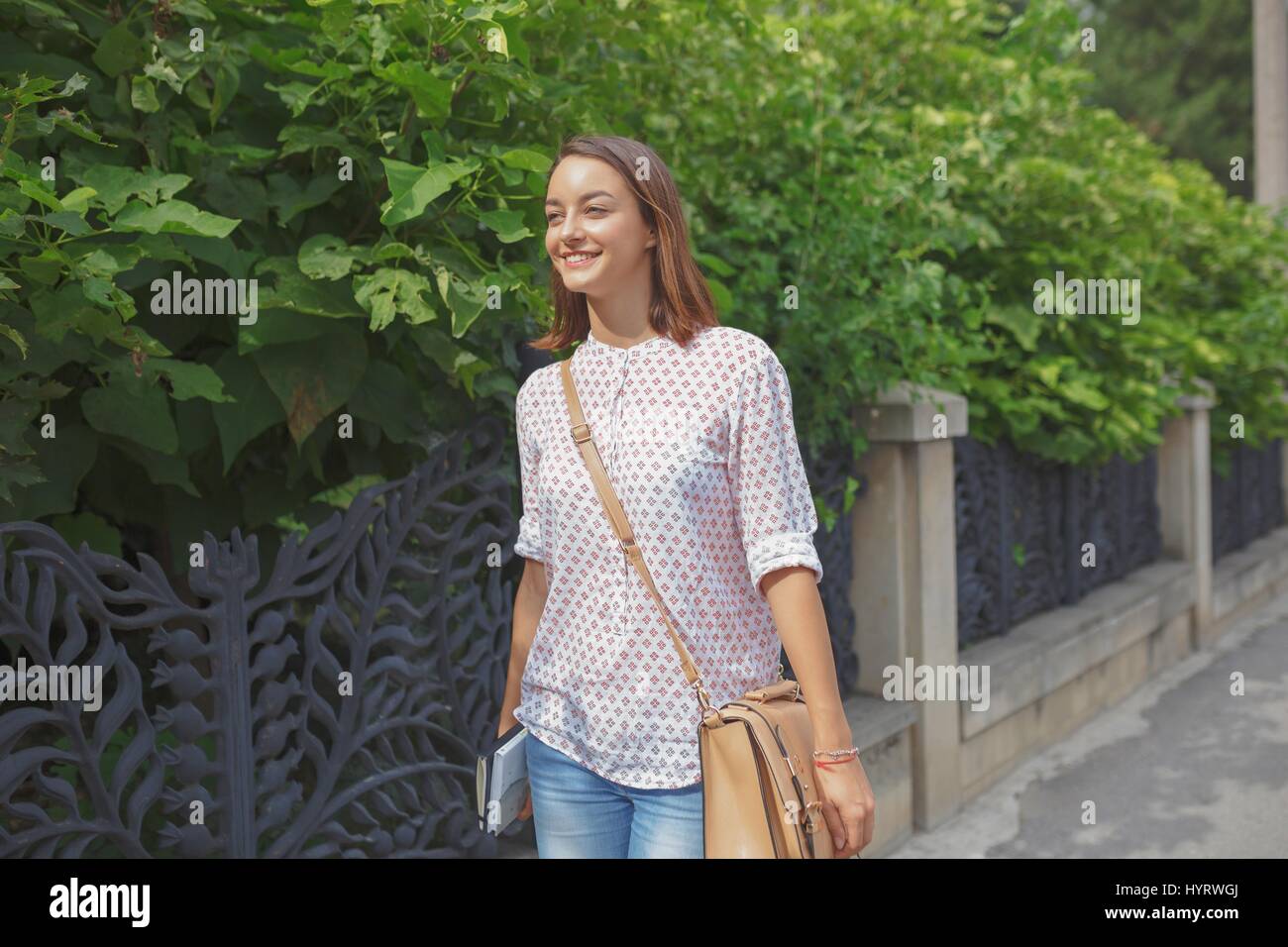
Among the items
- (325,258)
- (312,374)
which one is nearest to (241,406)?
(312,374)

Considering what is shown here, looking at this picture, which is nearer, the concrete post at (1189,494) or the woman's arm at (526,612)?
the woman's arm at (526,612)

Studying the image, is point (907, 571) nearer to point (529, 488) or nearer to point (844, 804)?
point (529, 488)

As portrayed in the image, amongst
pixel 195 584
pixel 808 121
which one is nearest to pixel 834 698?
pixel 195 584

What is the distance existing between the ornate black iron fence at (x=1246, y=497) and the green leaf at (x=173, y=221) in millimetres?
10378

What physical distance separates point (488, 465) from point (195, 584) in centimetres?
96

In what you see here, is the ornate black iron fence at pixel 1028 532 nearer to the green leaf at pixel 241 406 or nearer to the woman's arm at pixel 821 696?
the green leaf at pixel 241 406

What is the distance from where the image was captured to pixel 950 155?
5840 millimetres

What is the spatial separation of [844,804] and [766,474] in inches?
21.8

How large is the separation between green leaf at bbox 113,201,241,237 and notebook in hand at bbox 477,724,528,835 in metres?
1.20

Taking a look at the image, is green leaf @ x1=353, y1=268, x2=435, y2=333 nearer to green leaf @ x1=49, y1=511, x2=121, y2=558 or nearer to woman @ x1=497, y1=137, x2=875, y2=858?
woman @ x1=497, y1=137, x2=875, y2=858

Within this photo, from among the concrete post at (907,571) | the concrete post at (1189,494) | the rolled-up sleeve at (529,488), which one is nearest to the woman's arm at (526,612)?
the rolled-up sleeve at (529,488)

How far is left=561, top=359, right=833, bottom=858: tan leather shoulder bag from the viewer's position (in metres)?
1.97

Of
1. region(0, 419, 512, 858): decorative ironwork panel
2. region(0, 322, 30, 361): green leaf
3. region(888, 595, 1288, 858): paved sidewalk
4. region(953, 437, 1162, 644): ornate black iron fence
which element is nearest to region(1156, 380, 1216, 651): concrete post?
region(953, 437, 1162, 644): ornate black iron fence

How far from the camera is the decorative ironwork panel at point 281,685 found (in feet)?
8.32
